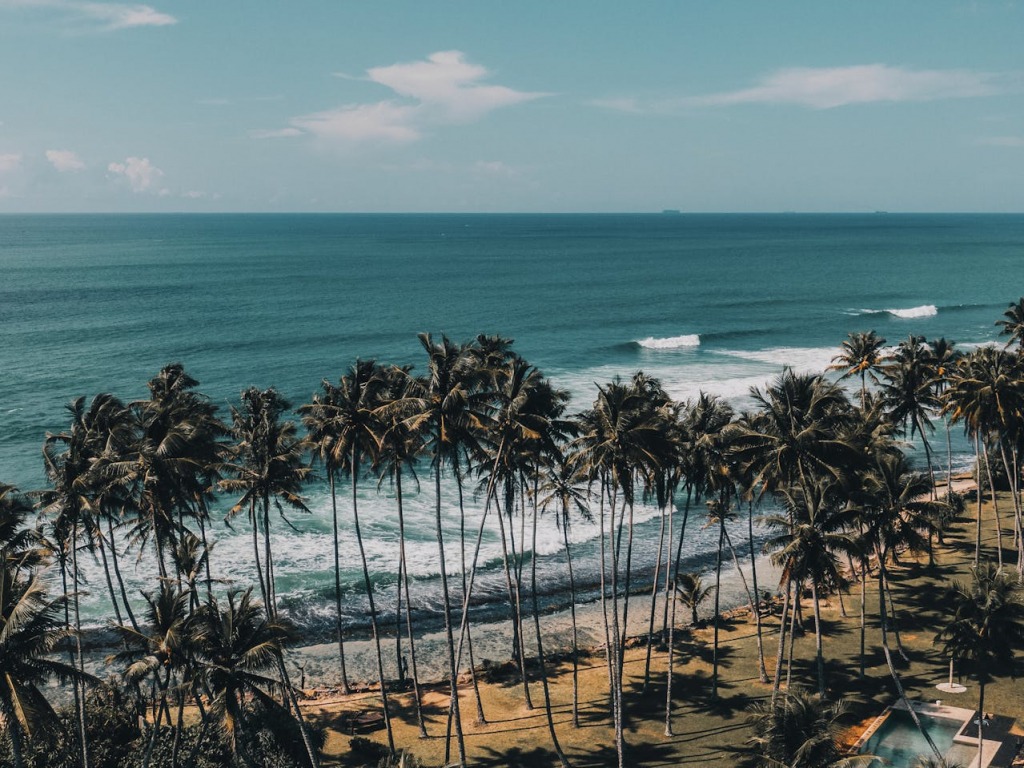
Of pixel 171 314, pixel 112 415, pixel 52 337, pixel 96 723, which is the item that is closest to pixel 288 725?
pixel 96 723

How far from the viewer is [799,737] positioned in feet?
97.0

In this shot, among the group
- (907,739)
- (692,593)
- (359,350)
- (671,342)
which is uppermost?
(359,350)

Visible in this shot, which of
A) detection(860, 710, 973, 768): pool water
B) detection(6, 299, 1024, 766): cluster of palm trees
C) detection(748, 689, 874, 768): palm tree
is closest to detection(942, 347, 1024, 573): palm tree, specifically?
detection(6, 299, 1024, 766): cluster of palm trees

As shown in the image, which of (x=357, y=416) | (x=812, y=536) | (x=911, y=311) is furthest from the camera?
(x=911, y=311)

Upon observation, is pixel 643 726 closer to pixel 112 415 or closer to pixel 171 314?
pixel 112 415

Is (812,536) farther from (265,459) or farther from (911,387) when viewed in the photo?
(265,459)

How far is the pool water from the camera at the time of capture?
1544 inches

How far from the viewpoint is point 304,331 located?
155625 millimetres

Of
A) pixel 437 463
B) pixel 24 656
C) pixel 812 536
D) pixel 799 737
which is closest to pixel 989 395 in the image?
pixel 812 536

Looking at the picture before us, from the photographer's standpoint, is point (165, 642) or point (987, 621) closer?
point (165, 642)

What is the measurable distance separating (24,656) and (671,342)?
138480 millimetres

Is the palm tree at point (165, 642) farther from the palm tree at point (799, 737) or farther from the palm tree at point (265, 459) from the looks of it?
the palm tree at point (799, 737)

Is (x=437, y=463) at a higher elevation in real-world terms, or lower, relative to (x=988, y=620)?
higher

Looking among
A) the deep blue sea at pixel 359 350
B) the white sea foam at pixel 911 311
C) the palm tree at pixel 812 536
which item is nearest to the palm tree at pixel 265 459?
the deep blue sea at pixel 359 350
